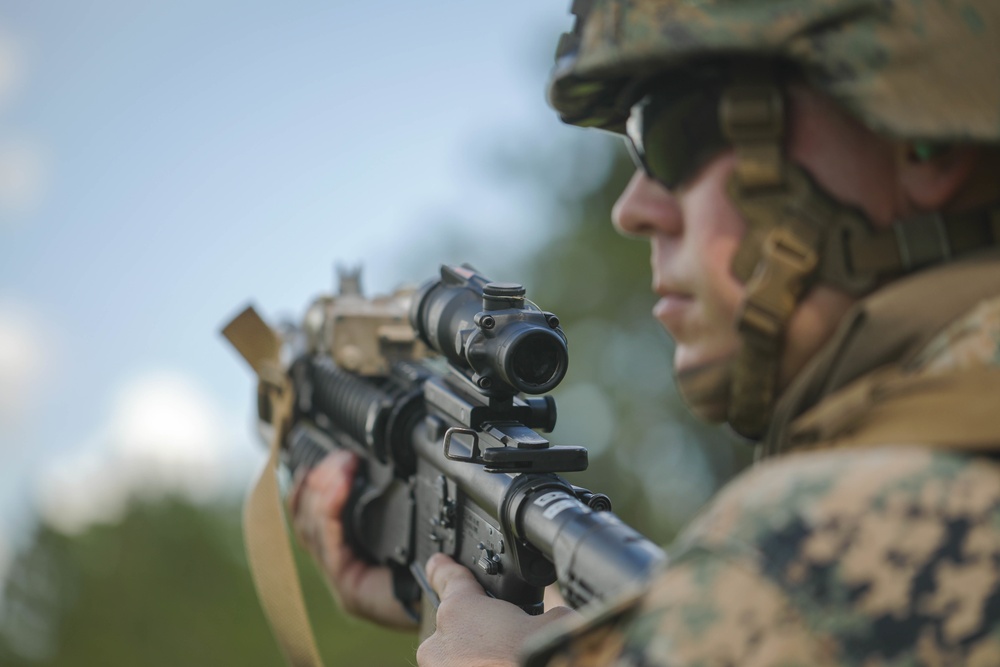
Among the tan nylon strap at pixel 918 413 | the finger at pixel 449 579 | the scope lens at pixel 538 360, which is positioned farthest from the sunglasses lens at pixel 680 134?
the finger at pixel 449 579

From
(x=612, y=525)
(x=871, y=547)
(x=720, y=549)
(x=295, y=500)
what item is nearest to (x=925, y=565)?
(x=871, y=547)

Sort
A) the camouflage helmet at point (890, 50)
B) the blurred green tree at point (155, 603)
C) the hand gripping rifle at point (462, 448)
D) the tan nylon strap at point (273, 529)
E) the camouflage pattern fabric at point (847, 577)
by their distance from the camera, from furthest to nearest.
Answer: the blurred green tree at point (155, 603) < the tan nylon strap at point (273, 529) < the hand gripping rifle at point (462, 448) < the camouflage helmet at point (890, 50) < the camouflage pattern fabric at point (847, 577)

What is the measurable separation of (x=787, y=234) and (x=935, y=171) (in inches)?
11.1

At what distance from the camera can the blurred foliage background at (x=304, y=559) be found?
19859 mm

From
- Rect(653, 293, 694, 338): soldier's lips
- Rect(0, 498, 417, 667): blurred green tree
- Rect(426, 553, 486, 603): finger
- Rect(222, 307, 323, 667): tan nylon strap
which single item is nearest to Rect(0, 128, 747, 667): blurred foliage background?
Rect(0, 498, 417, 667): blurred green tree

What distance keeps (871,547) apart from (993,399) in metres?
0.30

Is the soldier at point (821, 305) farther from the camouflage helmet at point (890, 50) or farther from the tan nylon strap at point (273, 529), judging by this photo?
the tan nylon strap at point (273, 529)

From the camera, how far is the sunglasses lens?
1998 millimetres

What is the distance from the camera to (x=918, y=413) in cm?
158

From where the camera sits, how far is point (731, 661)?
1.45 m

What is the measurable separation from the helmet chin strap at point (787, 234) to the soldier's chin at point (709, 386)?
0.10m

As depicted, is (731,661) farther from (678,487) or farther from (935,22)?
(678,487)

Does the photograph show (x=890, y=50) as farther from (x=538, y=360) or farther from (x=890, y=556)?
(x=538, y=360)

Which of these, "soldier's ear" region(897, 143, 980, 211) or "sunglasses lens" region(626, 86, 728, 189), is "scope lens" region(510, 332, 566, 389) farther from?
"soldier's ear" region(897, 143, 980, 211)
